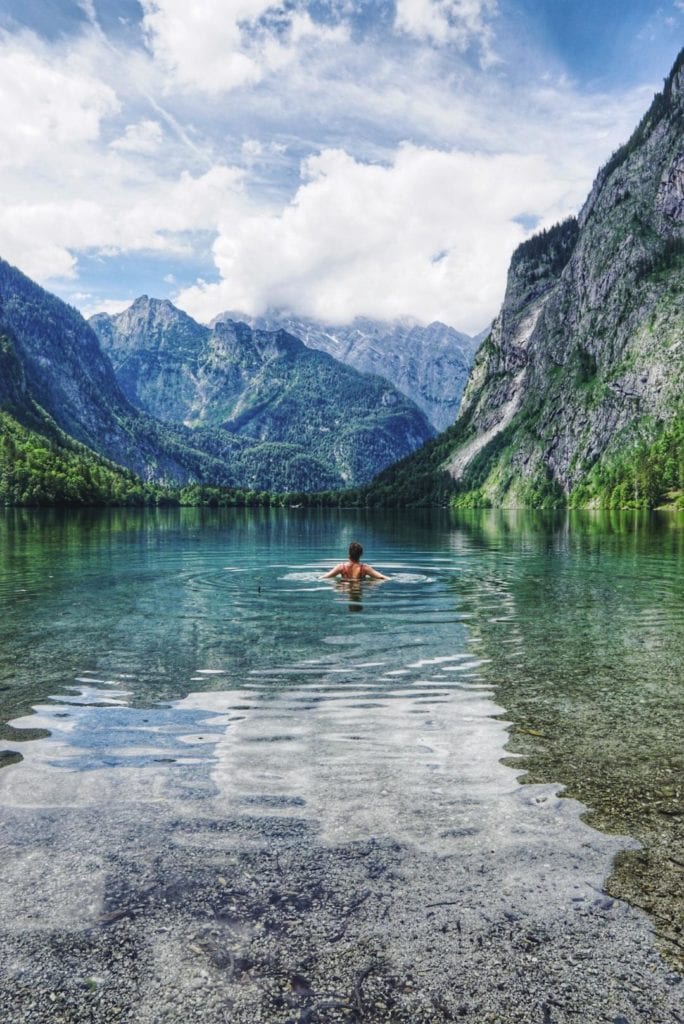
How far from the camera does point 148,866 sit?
7.96m

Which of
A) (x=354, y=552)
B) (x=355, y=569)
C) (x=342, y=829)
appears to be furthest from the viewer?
(x=355, y=569)

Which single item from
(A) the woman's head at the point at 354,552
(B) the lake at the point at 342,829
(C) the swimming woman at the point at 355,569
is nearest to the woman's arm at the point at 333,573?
(C) the swimming woman at the point at 355,569

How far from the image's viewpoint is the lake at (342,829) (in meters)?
5.95

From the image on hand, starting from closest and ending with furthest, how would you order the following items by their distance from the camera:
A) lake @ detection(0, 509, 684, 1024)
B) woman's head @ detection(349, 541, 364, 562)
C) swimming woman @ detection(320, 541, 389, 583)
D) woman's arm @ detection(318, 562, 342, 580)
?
1. lake @ detection(0, 509, 684, 1024)
2. woman's head @ detection(349, 541, 364, 562)
3. swimming woman @ detection(320, 541, 389, 583)
4. woman's arm @ detection(318, 562, 342, 580)

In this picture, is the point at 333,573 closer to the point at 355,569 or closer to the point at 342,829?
the point at 355,569

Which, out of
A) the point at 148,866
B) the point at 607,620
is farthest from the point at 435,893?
the point at 607,620

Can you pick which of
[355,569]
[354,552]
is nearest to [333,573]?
[355,569]

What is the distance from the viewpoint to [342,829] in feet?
29.5

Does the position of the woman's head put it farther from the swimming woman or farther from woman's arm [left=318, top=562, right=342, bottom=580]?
woman's arm [left=318, top=562, right=342, bottom=580]

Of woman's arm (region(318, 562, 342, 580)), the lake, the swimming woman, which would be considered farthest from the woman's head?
the lake

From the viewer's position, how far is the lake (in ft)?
19.5

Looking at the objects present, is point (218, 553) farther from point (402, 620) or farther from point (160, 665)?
point (160, 665)

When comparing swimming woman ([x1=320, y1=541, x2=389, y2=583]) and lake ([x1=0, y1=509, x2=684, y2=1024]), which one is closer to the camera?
lake ([x1=0, y1=509, x2=684, y2=1024])

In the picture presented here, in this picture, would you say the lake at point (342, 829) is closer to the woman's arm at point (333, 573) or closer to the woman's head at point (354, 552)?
the woman's head at point (354, 552)
